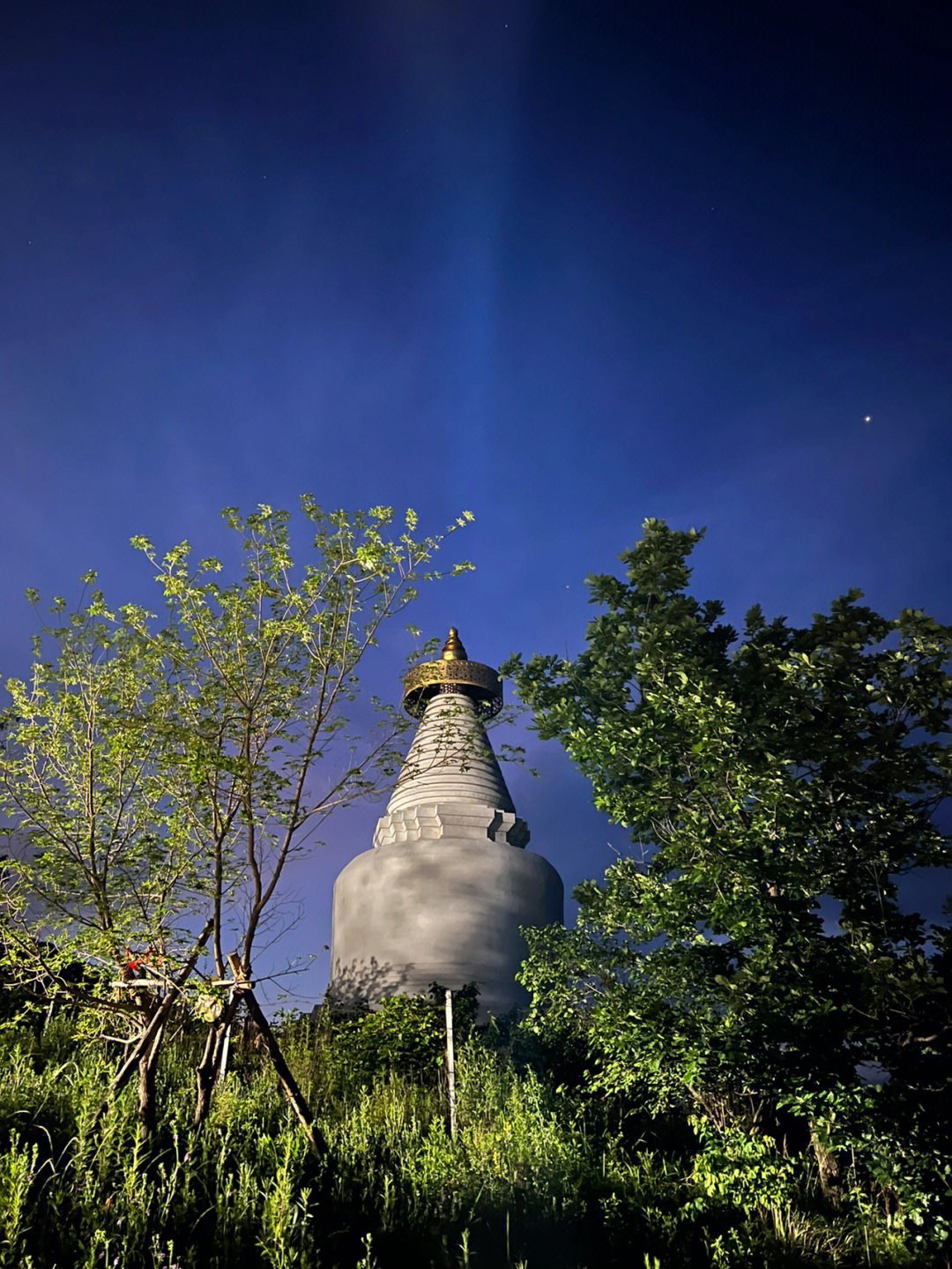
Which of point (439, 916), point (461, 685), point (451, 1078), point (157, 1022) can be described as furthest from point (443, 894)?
point (157, 1022)

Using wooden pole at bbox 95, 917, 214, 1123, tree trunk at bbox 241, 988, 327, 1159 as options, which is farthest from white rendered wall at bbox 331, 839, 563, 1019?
tree trunk at bbox 241, 988, 327, 1159

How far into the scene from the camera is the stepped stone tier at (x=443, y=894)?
19.2 metres

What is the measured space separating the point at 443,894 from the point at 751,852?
42.1ft

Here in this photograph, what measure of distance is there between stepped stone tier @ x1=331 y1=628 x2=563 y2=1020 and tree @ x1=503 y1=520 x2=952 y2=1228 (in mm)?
7099

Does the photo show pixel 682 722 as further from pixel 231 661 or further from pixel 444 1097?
pixel 444 1097

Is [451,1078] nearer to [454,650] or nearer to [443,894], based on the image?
[443,894]

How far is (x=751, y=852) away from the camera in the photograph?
334 inches

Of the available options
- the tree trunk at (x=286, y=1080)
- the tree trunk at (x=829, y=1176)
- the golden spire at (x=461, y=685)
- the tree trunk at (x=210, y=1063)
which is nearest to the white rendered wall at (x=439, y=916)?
the golden spire at (x=461, y=685)

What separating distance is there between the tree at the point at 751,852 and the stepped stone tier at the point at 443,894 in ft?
23.3

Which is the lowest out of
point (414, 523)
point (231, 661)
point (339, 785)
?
point (339, 785)

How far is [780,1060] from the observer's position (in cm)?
773

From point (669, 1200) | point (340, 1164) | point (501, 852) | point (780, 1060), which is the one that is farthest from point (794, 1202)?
point (501, 852)

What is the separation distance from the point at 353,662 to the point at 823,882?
5788mm

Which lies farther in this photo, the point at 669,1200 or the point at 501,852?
the point at 501,852
